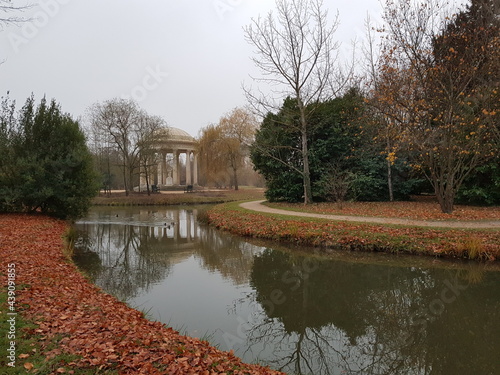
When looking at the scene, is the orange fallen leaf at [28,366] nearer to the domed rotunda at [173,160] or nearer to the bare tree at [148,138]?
the bare tree at [148,138]

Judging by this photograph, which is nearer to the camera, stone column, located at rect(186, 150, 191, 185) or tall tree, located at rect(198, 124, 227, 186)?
tall tree, located at rect(198, 124, 227, 186)

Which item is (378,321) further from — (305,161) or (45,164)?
(45,164)

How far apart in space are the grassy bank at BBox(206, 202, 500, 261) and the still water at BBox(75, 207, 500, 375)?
1.69 ft

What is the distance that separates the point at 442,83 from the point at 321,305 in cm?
1121

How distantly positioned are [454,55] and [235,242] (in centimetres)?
1091

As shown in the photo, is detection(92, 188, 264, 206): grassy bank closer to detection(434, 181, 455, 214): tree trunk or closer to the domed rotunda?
the domed rotunda

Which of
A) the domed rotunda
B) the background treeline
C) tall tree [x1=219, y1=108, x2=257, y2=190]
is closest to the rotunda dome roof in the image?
the domed rotunda

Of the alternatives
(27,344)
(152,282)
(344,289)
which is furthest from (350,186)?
(27,344)

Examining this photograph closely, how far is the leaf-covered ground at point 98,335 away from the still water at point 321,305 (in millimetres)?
822

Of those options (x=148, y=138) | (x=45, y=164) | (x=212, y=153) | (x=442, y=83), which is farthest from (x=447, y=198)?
(x=212, y=153)

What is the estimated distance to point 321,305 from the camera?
6.20 m

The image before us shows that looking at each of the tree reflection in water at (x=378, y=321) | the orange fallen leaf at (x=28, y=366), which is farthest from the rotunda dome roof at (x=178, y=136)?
the orange fallen leaf at (x=28, y=366)

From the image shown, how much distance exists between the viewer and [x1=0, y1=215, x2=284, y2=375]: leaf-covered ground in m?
3.28

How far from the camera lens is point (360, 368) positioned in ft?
13.5
